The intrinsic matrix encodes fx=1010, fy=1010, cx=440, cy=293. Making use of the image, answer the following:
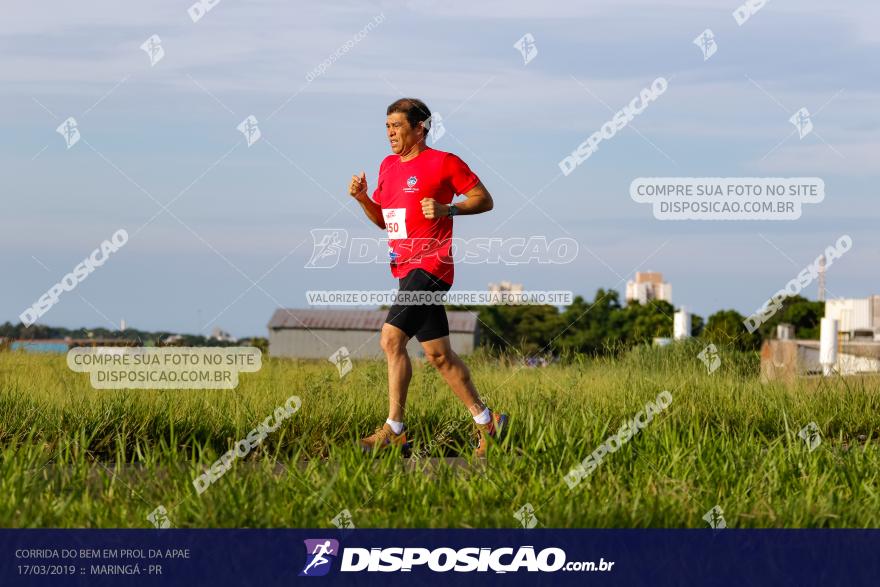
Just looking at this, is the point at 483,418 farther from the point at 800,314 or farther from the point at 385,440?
the point at 800,314

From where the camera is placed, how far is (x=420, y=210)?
6.75 metres

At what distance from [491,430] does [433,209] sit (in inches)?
64.5

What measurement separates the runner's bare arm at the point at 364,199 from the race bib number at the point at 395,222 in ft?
0.55

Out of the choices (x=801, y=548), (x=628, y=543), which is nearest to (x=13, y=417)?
(x=628, y=543)

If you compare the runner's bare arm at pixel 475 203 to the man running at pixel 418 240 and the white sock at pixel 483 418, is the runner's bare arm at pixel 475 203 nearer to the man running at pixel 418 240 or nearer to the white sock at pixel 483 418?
the man running at pixel 418 240

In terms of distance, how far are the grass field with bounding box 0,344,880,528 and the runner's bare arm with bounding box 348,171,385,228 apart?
1472 millimetres

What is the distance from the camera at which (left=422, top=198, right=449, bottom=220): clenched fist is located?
6539mm

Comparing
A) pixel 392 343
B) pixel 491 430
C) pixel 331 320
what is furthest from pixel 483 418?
pixel 331 320

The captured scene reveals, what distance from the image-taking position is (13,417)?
716 cm

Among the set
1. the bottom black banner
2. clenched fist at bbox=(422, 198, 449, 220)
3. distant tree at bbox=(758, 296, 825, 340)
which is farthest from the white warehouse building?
the bottom black banner

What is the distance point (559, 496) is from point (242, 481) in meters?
1.71

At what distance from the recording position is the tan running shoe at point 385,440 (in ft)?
22.1

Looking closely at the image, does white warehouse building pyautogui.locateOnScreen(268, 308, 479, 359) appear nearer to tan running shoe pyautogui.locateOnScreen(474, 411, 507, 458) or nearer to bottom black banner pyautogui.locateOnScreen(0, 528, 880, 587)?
tan running shoe pyautogui.locateOnScreen(474, 411, 507, 458)

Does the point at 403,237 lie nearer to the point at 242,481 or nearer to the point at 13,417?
the point at 242,481
